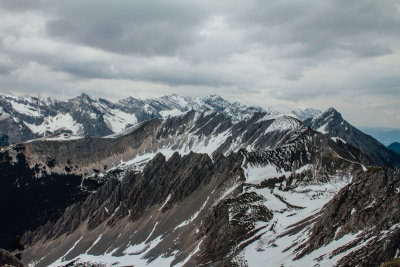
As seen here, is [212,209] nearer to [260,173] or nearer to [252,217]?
[252,217]

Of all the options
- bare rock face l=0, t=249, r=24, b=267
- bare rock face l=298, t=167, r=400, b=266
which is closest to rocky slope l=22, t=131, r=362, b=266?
bare rock face l=298, t=167, r=400, b=266

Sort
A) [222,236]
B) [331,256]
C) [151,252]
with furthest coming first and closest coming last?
[151,252]
[222,236]
[331,256]

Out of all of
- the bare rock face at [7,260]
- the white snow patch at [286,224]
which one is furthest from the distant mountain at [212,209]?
the bare rock face at [7,260]

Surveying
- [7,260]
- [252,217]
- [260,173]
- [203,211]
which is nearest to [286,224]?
[252,217]

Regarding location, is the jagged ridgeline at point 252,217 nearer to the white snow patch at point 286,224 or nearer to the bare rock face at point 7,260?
the white snow patch at point 286,224

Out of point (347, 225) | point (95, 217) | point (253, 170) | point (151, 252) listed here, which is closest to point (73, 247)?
point (95, 217)

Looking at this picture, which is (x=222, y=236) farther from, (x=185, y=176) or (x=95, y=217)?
(x=95, y=217)

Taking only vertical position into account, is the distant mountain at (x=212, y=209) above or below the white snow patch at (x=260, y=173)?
below

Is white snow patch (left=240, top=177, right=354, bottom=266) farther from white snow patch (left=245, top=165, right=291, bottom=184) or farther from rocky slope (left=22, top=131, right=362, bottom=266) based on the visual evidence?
white snow patch (left=245, top=165, right=291, bottom=184)
